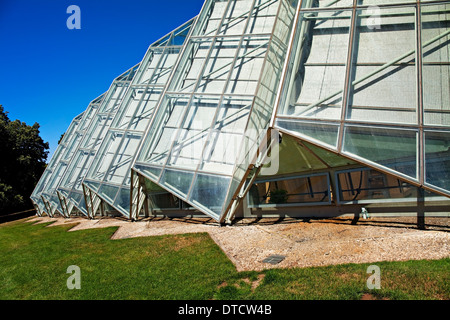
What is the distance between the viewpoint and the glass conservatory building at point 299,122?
6.86 meters

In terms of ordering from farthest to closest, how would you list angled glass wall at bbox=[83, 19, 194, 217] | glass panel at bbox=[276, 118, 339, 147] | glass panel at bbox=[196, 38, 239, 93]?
angled glass wall at bbox=[83, 19, 194, 217]
glass panel at bbox=[196, 38, 239, 93]
glass panel at bbox=[276, 118, 339, 147]

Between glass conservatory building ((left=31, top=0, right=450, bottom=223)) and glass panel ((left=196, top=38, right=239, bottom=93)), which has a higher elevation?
glass panel ((left=196, top=38, right=239, bottom=93))

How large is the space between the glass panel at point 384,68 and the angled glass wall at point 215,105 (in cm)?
402

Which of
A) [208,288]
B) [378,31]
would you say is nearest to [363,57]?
[378,31]

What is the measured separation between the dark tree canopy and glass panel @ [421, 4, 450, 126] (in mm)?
40404

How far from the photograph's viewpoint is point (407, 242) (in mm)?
6574

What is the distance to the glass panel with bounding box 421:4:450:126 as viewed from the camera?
6.53 meters

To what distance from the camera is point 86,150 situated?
23656 mm

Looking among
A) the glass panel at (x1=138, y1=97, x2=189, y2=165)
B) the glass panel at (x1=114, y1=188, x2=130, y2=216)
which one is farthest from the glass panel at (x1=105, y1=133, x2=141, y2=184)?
the glass panel at (x1=138, y1=97, x2=189, y2=165)

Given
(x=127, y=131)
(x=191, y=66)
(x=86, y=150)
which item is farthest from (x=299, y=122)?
(x=86, y=150)

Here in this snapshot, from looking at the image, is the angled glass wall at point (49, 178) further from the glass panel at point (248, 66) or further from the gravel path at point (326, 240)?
the gravel path at point (326, 240)

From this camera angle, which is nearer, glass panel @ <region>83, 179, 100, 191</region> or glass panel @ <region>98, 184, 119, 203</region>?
glass panel @ <region>98, 184, 119, 203</region>

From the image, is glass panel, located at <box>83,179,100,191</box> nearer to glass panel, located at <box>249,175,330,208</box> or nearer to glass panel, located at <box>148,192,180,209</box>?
glass panel, located at <box>148,192,180,209</box>
